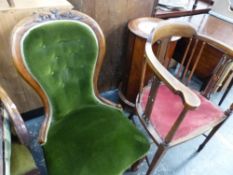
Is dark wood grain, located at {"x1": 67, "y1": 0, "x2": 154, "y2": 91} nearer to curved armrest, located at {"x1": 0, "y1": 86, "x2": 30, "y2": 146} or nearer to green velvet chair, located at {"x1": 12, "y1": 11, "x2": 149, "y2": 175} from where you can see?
green velvet chair, located at {"x1": 12, "y1": 11, "x2": 149, "y2": 175}

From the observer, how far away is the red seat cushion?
3.22ft

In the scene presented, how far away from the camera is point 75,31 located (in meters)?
0.92

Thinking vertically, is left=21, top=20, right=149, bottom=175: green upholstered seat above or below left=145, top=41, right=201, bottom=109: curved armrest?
below

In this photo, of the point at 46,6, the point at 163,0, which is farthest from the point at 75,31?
the point at 163,0

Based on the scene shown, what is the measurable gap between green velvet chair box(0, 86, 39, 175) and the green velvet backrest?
18 cm

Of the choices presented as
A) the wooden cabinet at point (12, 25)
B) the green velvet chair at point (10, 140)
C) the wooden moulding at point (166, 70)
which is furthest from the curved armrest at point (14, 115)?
the wooden moulding at point (166, 70)

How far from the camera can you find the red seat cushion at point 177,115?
3.22 ft

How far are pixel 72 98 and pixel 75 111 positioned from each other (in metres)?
0.07

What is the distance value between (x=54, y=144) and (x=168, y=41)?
2.93 feet

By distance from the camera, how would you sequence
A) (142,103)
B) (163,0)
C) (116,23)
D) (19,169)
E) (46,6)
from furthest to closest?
(163,0)
(116,23)
(142,103)
(46,6)
(19,169)

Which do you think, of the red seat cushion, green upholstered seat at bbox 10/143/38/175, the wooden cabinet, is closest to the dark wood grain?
the wooden cabinet

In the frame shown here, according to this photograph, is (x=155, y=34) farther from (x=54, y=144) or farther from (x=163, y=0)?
(x=163, y=0)

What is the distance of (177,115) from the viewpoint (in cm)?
105

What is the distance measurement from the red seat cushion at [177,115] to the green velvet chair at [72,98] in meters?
0.14
